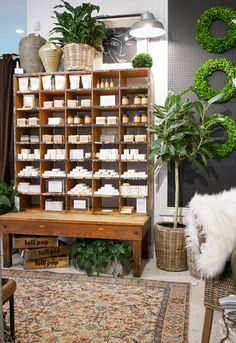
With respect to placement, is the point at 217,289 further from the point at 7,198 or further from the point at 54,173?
the point at 7,198

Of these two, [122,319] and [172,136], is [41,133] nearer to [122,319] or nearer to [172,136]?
[172,136]

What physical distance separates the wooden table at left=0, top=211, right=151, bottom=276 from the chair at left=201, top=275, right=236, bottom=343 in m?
1.25

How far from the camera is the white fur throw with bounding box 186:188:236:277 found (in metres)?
1.98

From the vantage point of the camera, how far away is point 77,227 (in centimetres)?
341

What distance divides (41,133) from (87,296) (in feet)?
6.08

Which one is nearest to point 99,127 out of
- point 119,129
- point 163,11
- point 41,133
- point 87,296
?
point 119,129

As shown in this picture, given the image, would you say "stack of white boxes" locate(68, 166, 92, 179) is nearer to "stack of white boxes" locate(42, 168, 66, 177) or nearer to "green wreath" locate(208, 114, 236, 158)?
"stack of white boxes" locate(42, 168, 66, 177)

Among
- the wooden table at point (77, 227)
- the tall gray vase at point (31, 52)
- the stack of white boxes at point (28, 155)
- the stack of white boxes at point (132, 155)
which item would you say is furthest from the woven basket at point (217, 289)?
the tall gray vase at point (31, 52)

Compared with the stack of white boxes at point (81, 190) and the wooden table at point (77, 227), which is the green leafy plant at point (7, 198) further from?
the stack of white boxes at point (81, 190)

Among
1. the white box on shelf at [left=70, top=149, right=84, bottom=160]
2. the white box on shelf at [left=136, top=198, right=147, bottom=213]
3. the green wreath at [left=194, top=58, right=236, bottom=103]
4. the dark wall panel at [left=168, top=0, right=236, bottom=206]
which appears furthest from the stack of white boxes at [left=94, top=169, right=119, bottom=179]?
the green wreath at [left=194, top=58, right=236, bottom=103]

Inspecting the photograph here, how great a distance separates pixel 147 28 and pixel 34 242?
2.47m

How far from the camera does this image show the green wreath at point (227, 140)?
3.63m

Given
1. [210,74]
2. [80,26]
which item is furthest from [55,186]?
[210,74]

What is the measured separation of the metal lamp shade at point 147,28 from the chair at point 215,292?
2.52 meters
